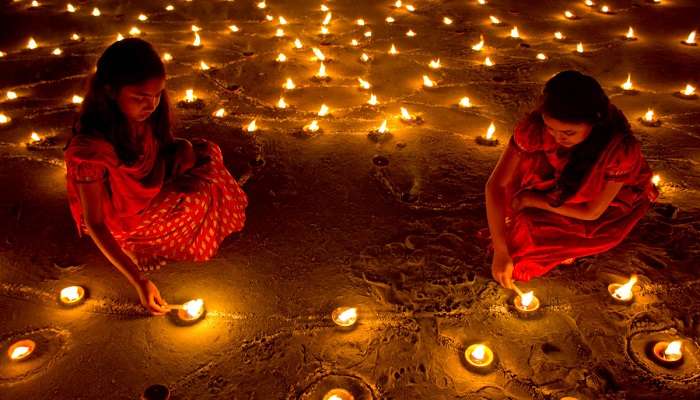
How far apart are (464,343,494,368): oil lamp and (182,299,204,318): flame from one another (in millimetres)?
1490

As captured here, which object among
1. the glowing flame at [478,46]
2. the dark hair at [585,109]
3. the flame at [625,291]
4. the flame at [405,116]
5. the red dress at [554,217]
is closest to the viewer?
the dark hair at [585,109]

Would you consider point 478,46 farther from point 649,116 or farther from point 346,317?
point 346,317

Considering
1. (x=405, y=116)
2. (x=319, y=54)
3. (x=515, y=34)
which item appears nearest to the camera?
(x=405, y=116)

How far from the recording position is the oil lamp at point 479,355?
2295mm

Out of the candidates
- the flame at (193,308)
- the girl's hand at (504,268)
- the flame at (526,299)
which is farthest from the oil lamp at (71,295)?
the flame at (526,299)

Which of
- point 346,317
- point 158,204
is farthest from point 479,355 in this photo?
point 158,204

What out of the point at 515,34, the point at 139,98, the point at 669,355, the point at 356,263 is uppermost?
the point at 139,98

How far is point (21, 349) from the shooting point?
94.2 inches

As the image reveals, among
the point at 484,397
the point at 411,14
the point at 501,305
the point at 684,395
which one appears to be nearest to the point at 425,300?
the point at 501,305

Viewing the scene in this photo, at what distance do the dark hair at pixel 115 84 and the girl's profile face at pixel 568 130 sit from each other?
1.89 m

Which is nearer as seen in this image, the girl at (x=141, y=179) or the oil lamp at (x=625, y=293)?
the girl at (x=141, y=179)

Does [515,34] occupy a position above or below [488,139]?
above

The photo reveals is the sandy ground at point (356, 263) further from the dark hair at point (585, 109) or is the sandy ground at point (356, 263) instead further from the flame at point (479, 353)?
the dark hair at point (585, 109)

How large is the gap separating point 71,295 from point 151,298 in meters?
0.63
